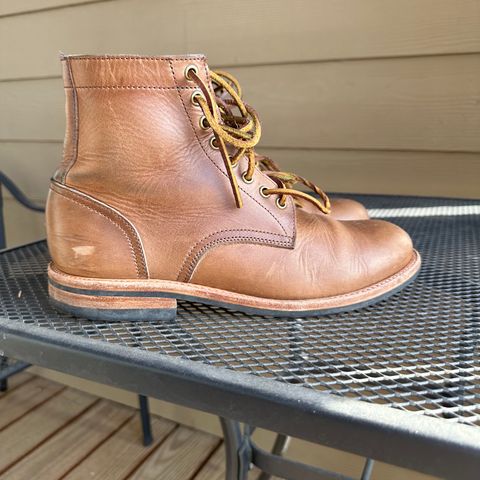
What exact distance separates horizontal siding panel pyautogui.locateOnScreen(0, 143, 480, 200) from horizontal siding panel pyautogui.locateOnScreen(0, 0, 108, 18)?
0.69 m

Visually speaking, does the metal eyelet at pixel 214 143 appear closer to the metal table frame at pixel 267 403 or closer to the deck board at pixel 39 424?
the metal table frame at pixel 267 403

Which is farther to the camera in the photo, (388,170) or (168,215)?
(388,170)

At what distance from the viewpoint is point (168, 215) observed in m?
0.47

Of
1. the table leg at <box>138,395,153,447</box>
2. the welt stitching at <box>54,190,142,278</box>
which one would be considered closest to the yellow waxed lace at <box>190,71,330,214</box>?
the welt stitching at <box>54,190,142,278</box>

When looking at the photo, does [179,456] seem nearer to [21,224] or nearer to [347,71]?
[21,224]

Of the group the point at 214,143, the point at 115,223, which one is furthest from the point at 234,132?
the point at 115,223

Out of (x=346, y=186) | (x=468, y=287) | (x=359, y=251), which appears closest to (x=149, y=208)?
(x=359, y=251)

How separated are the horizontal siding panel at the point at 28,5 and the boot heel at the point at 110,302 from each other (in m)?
1.04

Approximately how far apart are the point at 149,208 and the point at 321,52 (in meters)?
0.68

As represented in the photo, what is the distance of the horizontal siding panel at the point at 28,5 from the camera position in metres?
1.29

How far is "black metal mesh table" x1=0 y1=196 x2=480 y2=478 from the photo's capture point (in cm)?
33

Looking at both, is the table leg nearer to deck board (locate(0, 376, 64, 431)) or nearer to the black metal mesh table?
deck board (locate(0, 376, 64, 431))

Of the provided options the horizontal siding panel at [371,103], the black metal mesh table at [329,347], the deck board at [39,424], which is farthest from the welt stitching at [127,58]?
the deck board at [39,424]

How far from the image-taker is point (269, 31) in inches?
40.8
